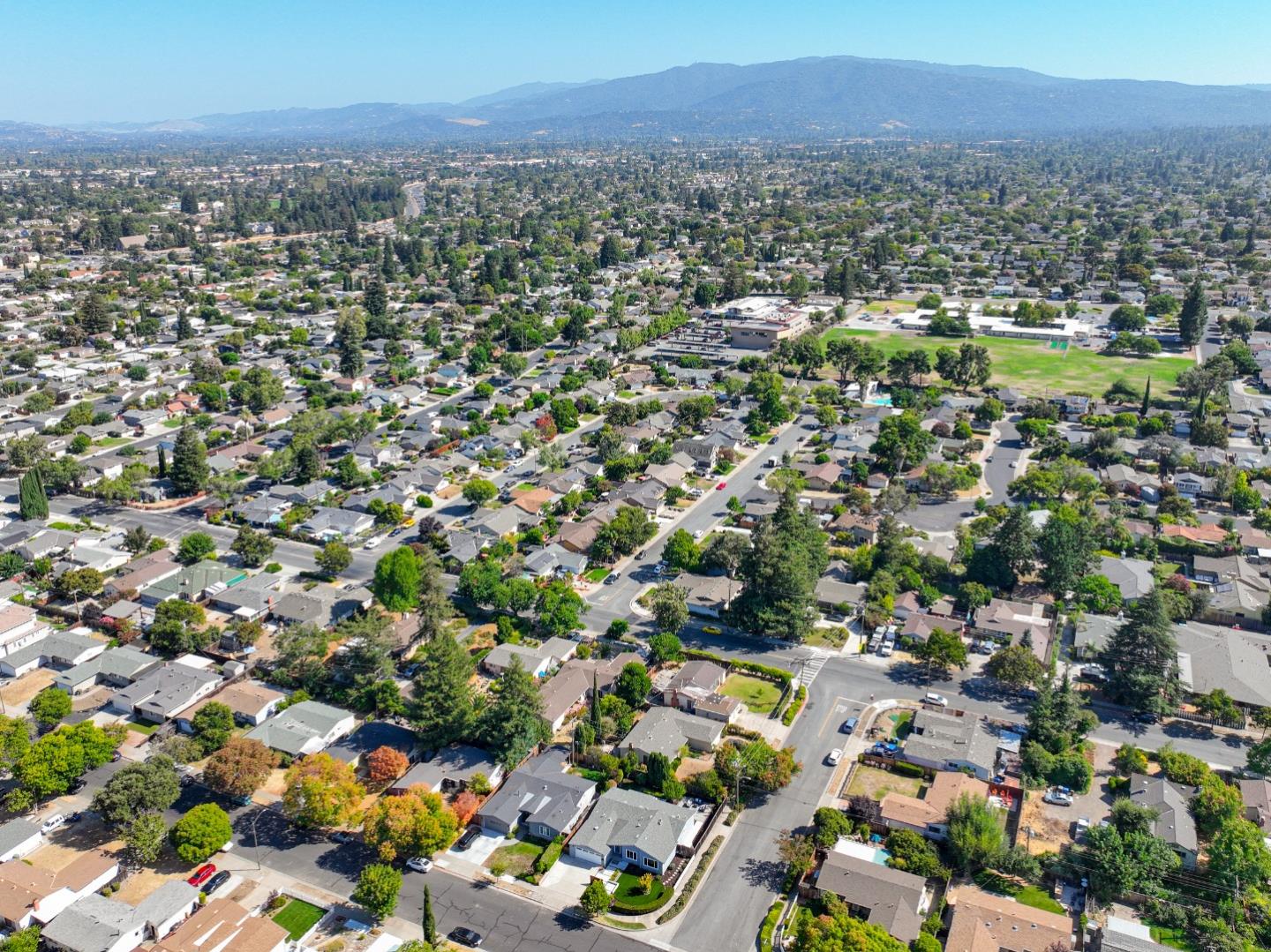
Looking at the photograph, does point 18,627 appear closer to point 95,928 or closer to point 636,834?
point 95,928

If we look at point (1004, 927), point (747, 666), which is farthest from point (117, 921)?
point (1004, 927)

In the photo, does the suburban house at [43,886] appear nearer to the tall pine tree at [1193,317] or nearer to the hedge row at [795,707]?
the hedge row at [795,707]

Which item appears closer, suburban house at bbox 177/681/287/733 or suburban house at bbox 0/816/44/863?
suburban house at bbox 0/816/44/863

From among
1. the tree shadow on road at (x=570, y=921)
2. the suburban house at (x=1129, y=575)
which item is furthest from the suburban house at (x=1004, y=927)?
the suburban house at (x=1129, y=575)

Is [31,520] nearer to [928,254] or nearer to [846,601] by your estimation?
[846,601]

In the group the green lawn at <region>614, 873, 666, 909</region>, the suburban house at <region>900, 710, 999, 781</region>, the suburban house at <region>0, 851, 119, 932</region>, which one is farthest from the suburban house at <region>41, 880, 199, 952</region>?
the suburban house at <region>900, 710, 999, 781</region>

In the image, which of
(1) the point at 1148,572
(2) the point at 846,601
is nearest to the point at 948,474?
(1) the point at 1148,572

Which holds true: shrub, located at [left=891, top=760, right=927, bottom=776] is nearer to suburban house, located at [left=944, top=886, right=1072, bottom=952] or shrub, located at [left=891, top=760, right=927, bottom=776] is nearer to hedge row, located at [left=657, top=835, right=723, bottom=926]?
suburban house, located at [left=944, top=886, right=1072, bottom=952]

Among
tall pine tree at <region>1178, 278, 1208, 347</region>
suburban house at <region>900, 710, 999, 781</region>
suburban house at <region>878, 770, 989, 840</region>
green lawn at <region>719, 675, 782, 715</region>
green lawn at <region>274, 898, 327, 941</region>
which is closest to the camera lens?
green lawn at <region>274, 898, 327, 941</region>
